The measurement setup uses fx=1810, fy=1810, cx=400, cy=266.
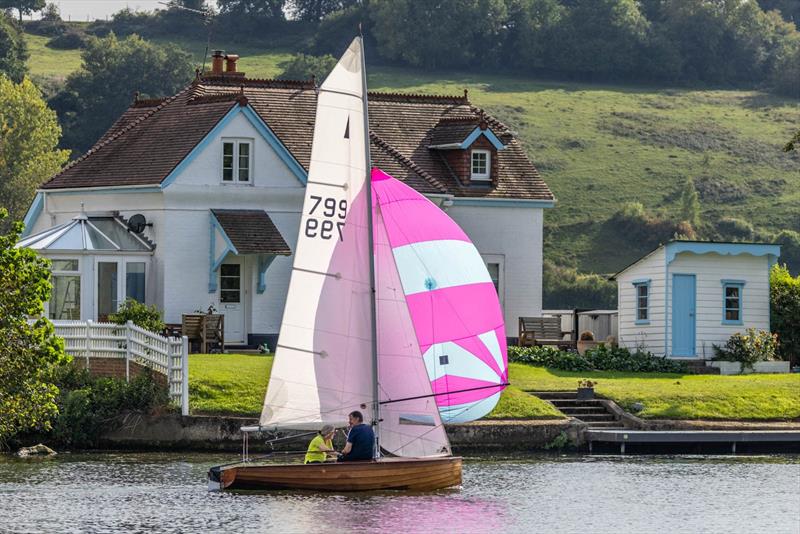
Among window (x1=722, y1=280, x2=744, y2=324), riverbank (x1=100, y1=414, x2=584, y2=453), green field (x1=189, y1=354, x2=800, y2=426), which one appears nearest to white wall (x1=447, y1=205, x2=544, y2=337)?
window (x1=722, y1=280, x2=744, y2=324)

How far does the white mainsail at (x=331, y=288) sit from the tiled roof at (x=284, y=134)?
1783 cm

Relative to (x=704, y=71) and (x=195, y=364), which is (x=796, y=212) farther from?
(x=195, y=364)

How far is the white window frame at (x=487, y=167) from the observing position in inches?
2169

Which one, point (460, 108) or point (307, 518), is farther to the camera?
point (460, 108)

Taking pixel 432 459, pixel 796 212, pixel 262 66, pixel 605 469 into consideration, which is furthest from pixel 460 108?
pixel 262 66

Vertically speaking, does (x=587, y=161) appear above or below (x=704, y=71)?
below

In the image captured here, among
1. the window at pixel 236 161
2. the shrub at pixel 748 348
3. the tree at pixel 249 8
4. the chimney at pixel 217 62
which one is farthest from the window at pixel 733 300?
the tree at pixel 249 8

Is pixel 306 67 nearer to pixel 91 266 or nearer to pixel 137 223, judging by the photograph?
pixel 137 223

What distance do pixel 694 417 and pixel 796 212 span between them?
70.2m

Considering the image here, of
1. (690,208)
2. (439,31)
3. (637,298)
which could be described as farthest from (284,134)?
(439,31)

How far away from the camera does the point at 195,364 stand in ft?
140

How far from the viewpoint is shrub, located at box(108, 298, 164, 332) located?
45.2 meters

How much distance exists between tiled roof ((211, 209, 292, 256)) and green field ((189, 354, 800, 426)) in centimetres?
358

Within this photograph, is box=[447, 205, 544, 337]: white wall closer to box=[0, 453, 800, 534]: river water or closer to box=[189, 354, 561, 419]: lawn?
box=[189, 354, 561, 419]: lawn
